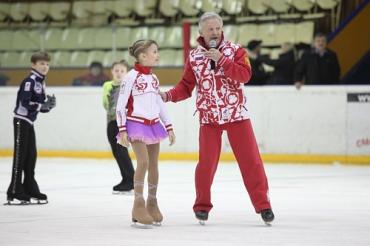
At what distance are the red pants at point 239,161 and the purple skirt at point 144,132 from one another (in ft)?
1.13

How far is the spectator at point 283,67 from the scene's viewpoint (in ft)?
48.5

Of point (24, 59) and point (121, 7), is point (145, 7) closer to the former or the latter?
point (121, 7)

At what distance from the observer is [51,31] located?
19078mm

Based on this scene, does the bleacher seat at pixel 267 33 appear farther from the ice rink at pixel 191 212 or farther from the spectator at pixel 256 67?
the ice rink at pixel 191 212

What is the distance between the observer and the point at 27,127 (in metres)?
8.63

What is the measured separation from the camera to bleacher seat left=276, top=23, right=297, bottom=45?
17766 millimetres

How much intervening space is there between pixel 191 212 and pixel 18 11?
1396cm

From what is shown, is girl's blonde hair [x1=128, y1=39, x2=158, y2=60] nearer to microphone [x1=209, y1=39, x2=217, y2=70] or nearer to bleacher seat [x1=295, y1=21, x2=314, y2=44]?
microphone [x1=209, y1=39, x2=217, y2=70]

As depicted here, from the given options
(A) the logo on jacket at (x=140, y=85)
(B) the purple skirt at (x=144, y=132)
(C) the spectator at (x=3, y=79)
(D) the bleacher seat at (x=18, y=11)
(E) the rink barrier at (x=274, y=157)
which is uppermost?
(D) the bleacher seat at (x=18, y=11)

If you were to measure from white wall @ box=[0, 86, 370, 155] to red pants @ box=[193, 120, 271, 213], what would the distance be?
256 inches

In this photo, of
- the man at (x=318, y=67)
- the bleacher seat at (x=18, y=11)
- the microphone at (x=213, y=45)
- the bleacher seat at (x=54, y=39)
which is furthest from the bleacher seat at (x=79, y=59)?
the microphone at (x=213, y=45)

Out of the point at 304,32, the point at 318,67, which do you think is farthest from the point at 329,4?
the point at 318,67

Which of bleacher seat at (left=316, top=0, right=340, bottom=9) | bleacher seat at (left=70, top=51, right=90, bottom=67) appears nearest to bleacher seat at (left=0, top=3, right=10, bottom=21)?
bleacher seat at (left=70, top=51, right=90, bottom=67)

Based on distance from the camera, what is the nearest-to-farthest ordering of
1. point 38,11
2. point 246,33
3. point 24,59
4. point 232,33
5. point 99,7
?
1. point 24,59
2. point 246,33
3. point 232,33
4. point 99,7
5. point 38,11
